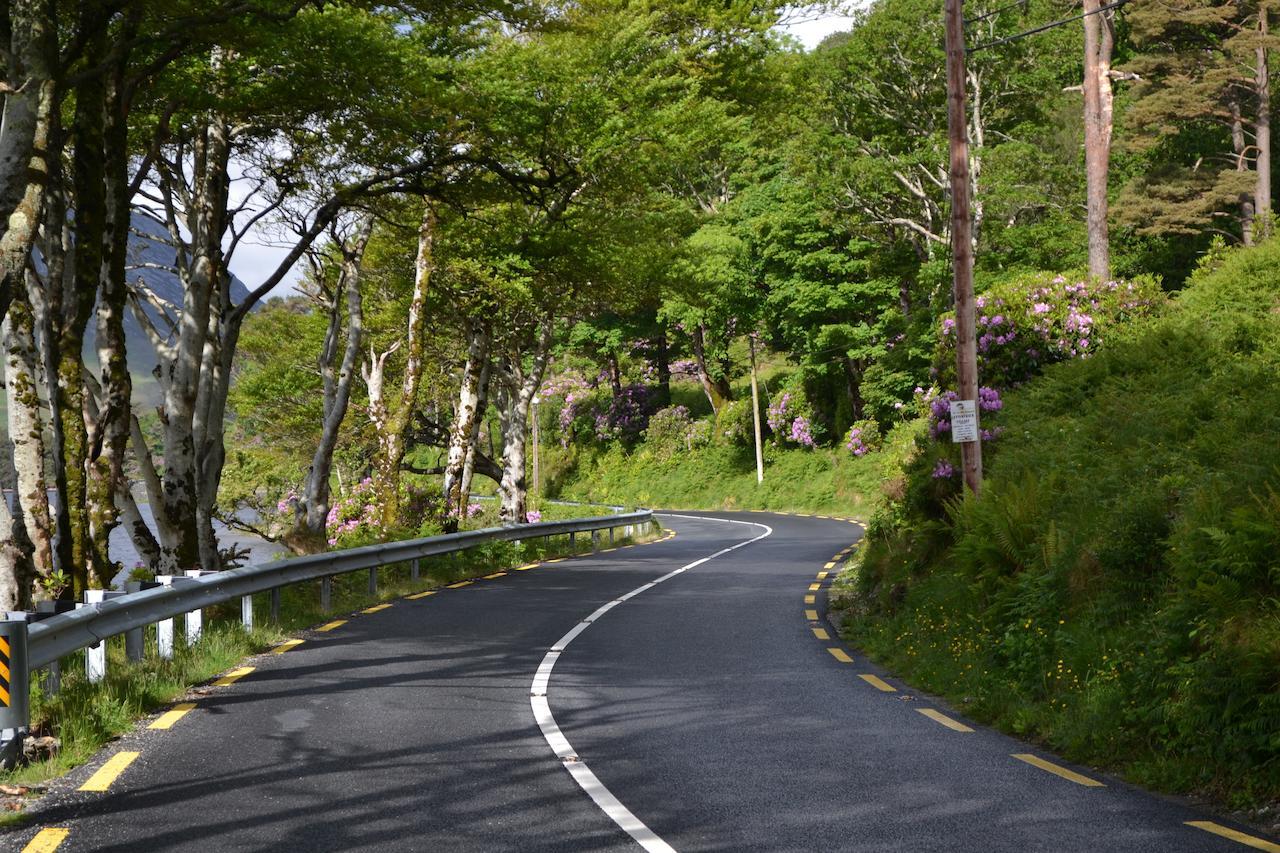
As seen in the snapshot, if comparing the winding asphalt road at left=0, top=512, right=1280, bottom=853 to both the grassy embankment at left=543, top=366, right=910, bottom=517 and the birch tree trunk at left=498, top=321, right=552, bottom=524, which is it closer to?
the birch tree trunk at left=498, top=321, right=552, bottom=524

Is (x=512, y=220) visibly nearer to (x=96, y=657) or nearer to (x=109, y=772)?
(x=96, y=657)

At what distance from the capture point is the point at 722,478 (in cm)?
5997

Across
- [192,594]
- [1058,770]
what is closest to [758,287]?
[192,594]

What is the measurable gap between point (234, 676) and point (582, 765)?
4495mm

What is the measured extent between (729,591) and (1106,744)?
1187cm

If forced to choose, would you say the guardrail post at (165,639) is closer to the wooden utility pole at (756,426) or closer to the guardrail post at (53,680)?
the guardrail post at (53,680)

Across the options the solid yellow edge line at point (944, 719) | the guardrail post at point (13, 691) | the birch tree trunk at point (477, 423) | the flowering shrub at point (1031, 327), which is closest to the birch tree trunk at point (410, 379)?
the birch tree trunk at point (477, 423)

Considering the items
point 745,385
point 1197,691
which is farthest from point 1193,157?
point 1197,691

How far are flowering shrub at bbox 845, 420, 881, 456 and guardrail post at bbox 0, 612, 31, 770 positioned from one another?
44267mm

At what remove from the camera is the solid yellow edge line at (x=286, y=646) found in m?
12.8

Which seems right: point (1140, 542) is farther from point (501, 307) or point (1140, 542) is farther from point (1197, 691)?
point (501, 307)

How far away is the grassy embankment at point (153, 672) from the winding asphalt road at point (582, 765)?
0.27 m

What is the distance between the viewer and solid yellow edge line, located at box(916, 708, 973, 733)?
31.6ft

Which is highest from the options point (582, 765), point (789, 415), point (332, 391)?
point (332, 391)
